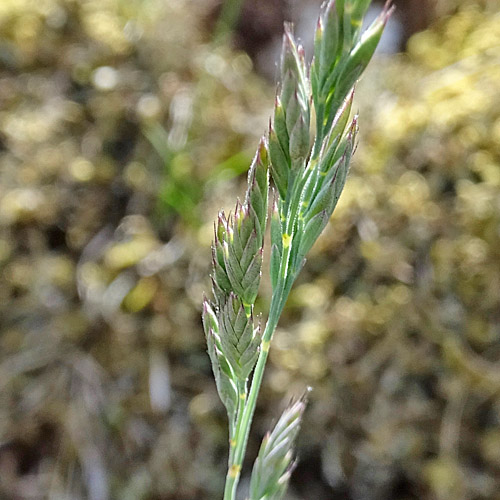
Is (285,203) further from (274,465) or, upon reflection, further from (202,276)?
(202,276)

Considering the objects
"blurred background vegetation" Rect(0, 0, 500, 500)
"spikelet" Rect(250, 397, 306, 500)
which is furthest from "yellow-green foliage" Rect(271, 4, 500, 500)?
"spikelet" Rect(250, 397, 306, 500)

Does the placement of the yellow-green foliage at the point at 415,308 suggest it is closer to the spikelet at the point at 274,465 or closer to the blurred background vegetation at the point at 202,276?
the blurred background vegetation at the point at 202,276

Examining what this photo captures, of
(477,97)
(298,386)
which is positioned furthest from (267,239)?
(477,97)

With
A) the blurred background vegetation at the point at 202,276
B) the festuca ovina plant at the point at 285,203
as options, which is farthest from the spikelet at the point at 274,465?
the blurred background vegetation at the point at 202,276

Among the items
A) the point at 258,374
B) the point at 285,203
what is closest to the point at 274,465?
the point at 258,374

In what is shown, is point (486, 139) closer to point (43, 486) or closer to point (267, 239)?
point (267, 239)

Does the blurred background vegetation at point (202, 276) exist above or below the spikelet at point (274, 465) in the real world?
below

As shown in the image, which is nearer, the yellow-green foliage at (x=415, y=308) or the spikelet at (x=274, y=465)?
the spikelet at (x=274, y=465)
